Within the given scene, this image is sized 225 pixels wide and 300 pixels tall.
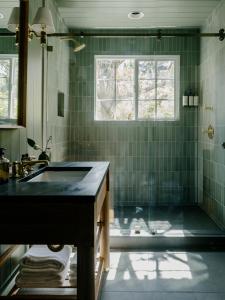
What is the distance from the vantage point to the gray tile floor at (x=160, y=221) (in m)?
3.29

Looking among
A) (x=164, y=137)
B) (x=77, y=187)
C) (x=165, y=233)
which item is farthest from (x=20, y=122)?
(x=164, y=137)

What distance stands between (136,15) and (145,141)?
5.11ft

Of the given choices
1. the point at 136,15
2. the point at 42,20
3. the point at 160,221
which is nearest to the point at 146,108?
the point at 136,15

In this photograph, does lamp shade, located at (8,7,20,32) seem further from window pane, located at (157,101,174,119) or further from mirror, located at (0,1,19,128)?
window pane, located at (157,101,174,119)

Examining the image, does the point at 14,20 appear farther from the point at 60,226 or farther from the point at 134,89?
the point at 134,89

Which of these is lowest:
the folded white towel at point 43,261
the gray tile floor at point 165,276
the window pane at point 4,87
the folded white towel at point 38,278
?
the gray tile floor at point 165,276

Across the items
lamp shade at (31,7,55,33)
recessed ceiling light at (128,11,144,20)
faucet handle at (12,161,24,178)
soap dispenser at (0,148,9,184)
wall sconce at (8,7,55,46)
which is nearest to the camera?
soap dispenser at (0,148,9,184)

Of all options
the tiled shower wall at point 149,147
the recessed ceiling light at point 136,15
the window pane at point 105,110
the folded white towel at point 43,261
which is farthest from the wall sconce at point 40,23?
the window pane at point 105,110

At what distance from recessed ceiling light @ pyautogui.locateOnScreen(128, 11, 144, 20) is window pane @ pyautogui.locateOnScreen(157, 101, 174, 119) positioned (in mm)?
1111

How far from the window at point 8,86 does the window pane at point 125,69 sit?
8.28 feet

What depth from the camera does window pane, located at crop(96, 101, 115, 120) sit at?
446 cm

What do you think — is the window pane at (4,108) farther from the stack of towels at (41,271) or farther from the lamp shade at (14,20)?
the stack of towels at (41,271)

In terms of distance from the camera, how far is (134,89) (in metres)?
4.46

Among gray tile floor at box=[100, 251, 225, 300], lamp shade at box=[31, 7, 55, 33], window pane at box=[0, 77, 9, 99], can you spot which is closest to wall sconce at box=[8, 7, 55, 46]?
lamp shade at box=[31, 7, 55, 33]
